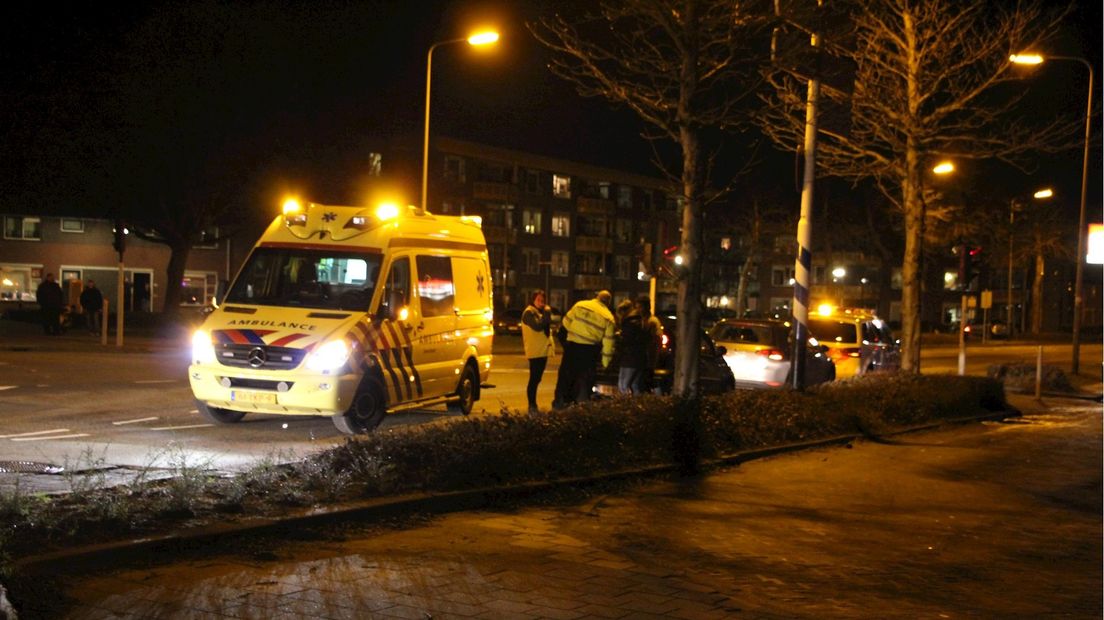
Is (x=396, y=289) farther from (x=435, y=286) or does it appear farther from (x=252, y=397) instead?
(x=252, y=397)

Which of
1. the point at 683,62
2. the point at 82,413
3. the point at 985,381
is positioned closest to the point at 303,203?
the point at 82,413

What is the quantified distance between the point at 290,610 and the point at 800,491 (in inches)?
253

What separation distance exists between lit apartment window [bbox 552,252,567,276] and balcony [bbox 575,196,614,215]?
11.5ft

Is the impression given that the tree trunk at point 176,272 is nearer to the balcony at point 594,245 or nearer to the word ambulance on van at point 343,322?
the word ambulance on van at point 343,322

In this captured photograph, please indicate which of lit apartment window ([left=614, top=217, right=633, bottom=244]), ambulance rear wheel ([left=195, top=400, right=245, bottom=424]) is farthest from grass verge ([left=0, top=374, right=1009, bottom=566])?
lit apartment window ([left=614, top=217, right=633, bottom=244])

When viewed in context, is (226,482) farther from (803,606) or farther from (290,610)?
(803,606)

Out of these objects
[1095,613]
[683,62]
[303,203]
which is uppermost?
[683,62]

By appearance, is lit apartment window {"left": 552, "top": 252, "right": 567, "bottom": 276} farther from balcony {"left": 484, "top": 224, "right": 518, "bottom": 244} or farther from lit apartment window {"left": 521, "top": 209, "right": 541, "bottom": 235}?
balcony {"left": 484, "top": 224, "right": 518, "bottom": 244}

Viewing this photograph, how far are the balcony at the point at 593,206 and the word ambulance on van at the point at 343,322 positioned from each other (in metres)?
70.1

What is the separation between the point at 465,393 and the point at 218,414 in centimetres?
350

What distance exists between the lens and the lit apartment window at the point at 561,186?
83312 millimetres

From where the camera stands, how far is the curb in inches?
273

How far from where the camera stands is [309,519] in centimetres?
838

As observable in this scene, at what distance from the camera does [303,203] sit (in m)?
14.6
